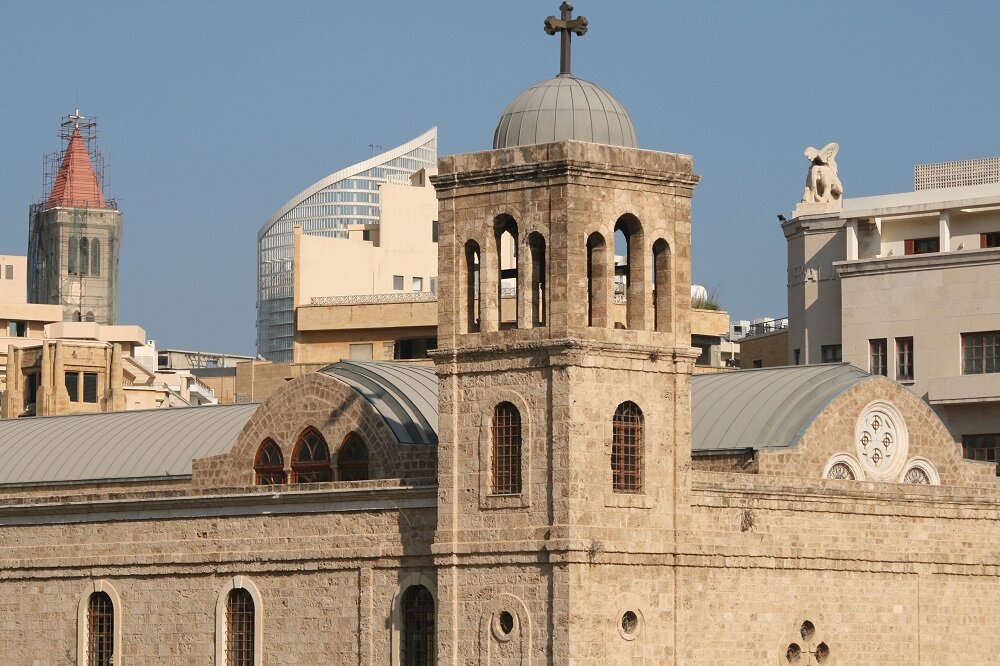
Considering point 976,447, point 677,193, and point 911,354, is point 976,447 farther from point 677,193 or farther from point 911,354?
point 677,193

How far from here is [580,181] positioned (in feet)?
142

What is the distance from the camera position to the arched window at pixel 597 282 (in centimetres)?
4344

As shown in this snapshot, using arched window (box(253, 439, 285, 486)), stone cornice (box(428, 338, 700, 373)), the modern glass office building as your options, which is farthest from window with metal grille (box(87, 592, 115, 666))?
the modern glass office building

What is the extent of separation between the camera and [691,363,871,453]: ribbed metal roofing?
49.3 metres

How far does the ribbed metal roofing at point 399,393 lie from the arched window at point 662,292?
5.86 m

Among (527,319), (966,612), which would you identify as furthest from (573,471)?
(966,612)

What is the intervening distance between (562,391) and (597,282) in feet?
7.45

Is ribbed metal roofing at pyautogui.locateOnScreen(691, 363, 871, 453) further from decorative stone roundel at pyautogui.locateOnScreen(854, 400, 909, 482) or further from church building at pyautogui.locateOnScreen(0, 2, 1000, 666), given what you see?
decorative stone roundel at pyautogui.locateOnScreen(854, 400, 909, 482)

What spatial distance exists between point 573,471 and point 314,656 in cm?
804

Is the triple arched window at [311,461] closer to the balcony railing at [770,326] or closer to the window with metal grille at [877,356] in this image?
the window with metal grille at [877,356]

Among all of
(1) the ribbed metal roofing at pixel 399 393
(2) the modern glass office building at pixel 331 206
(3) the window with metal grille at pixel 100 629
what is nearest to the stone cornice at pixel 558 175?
(1) the ribbed metal roofing at pixel 399 393

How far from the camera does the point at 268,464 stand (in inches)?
1988

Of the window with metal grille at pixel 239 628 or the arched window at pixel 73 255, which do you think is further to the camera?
the arched window at pixel 73 255

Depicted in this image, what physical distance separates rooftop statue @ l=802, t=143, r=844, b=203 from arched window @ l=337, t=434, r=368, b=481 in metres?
30.9
